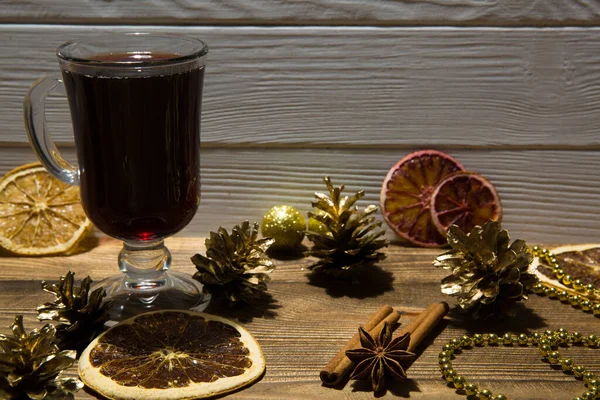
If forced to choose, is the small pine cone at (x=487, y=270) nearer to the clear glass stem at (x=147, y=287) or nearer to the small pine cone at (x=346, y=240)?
the small pine cone at (x=346, y=240)

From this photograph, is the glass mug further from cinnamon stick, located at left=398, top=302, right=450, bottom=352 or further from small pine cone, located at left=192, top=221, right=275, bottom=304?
cinnamon stick, located at left=398, top=302, right=450, bottom=352

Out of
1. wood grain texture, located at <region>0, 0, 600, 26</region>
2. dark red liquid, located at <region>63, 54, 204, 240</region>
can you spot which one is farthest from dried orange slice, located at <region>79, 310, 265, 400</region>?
wood grain texture, located at <region>0, 0, 600, 26</region>

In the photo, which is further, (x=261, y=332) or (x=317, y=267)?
(x=317, y=267)

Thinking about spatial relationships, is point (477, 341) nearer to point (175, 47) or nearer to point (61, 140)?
point (175, 47)

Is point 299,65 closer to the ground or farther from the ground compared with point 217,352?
farther from the ground

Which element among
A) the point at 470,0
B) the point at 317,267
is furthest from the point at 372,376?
the point at 470,0
